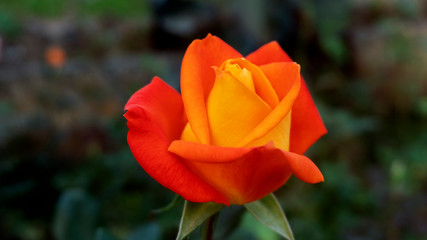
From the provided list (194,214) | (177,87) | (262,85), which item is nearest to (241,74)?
(262,85)

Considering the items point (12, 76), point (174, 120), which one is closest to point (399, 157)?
point (12, 76)

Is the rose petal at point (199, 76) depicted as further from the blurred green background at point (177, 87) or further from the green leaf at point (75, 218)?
the green leaf at point (75, 218)

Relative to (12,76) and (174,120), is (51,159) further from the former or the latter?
(174,120)

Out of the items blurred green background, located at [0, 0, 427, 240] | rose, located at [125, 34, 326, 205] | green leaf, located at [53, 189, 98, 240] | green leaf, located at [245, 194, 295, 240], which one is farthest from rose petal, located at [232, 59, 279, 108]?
green leaf, located at [53, 189, 98, 240]

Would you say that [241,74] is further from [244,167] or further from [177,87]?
[177,87]

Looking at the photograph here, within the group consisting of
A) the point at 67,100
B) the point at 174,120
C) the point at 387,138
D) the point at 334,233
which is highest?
the point at 174,120

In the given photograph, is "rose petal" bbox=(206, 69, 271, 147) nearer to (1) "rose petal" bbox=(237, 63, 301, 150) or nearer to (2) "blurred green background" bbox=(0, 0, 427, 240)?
(1) "rose petal" bbox=(237, 63, 301, 150)
